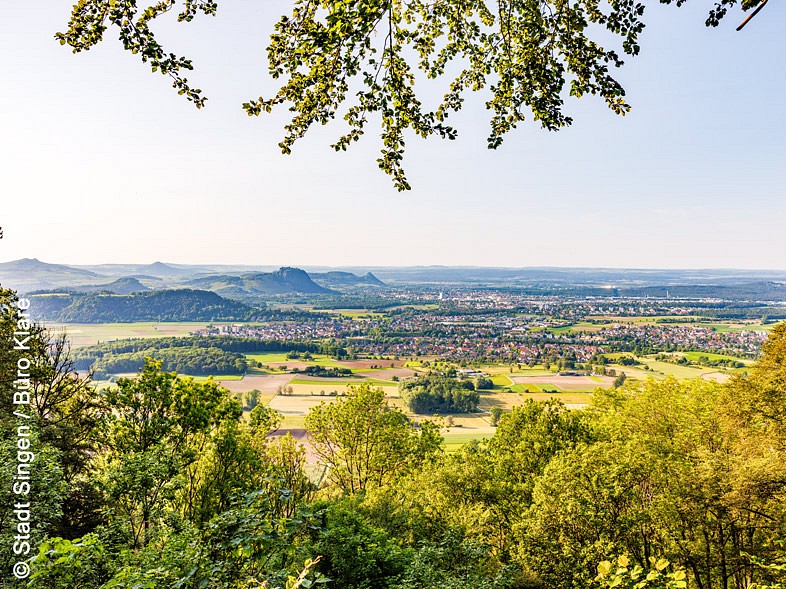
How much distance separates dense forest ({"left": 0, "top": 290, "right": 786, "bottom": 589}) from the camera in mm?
7879

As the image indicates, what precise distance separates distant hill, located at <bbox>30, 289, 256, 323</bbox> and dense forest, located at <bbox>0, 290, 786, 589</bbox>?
151035 mm

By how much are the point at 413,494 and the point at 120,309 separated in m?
199

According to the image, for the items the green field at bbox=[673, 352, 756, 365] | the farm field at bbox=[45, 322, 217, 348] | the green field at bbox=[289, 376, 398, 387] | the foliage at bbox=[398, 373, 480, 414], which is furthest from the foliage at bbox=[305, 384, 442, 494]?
the farm field at bbox=[45, 322, 217, 348]

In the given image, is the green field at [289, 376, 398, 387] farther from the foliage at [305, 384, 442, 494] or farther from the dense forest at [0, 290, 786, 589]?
the dense forest at [0, 290, 786, 589]

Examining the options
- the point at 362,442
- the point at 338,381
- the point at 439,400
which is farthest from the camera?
the point at 338,381

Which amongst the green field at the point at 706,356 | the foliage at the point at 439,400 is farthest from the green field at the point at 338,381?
the green field at the point at 706,356

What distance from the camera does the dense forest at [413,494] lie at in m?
7.88

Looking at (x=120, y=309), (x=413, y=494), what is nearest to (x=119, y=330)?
(x=120, y=309)

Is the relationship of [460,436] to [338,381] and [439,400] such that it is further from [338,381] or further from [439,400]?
[338,381]

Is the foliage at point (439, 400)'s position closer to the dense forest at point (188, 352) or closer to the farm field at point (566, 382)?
the farm field at point (566, 382)

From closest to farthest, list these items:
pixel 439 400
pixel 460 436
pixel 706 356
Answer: pixel 460 436, pixel 439 400, pixel 706 356

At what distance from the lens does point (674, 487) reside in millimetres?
12109

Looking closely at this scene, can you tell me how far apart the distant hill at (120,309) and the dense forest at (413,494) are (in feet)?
496

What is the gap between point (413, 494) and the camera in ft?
56.4
